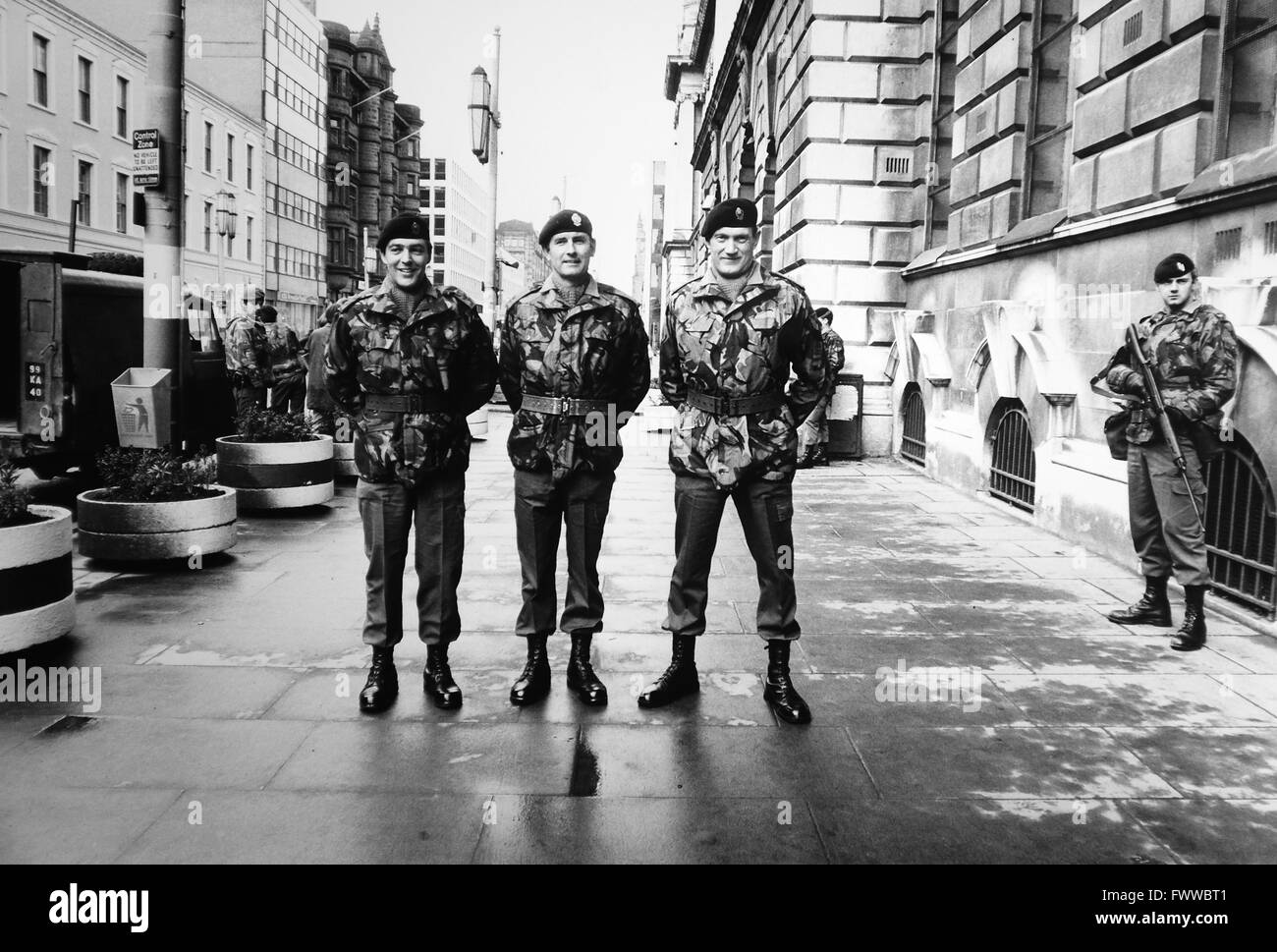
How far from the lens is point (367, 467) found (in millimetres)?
4816

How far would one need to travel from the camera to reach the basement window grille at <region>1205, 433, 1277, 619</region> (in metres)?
6.34

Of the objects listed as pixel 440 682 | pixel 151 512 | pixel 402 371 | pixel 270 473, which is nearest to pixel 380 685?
pixel 440 682

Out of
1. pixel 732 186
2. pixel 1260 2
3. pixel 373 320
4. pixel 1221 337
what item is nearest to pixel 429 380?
pixel 373 320

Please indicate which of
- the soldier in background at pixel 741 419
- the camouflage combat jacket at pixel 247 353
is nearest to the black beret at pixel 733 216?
the soldier in background at pixel 741 419

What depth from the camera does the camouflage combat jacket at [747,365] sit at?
480cm

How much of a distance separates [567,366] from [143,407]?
4.79 meters

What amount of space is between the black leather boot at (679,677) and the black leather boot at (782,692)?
377 mm

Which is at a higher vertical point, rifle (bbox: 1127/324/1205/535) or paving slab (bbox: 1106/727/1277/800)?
rifle (bbox: 1127/324/1205/535)

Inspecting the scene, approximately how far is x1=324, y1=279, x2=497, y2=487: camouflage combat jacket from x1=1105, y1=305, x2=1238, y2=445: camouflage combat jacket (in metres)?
4.05

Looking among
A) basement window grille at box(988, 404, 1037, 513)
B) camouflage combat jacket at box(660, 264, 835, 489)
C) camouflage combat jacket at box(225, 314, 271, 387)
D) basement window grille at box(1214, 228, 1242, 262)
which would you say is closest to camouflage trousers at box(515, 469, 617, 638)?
camouflage combat jacket at box(660, 264, 835, 489)

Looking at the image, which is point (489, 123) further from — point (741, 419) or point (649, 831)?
point (649, 831)

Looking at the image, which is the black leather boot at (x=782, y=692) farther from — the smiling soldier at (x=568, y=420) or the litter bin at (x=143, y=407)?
the litter bin at (x=143, y=407)

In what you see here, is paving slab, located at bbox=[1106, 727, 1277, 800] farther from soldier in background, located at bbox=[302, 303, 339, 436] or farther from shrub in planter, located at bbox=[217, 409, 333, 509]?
soldier in background, located at bbox=[302, 303, 339, 436]
